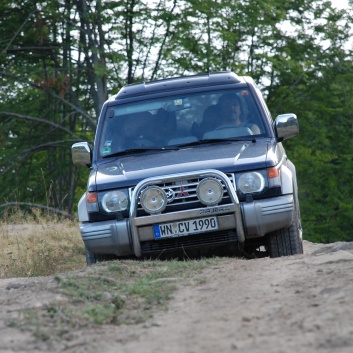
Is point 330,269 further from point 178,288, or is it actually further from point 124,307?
point 124,307

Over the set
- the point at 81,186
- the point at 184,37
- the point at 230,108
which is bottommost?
the point at 81,186

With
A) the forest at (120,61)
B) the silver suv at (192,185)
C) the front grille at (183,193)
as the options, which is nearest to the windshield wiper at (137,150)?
the silver suv at (192,185)

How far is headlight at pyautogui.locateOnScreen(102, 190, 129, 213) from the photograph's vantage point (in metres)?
8.47

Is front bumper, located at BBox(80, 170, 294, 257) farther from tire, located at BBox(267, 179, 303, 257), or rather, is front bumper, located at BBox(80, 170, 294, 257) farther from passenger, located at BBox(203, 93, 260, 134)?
passenger, located at BBox(203, 93, 260, 134)

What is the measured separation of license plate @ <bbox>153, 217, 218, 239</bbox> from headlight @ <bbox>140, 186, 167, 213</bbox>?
6.2 inches

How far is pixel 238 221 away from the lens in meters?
8.27

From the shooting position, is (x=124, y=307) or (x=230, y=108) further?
(x=230, y=108)

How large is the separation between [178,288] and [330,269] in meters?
1.04

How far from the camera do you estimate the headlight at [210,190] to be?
8242 millimetres

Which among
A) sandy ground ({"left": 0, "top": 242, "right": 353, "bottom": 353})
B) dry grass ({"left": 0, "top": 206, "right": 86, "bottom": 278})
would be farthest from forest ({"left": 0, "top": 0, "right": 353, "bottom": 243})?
sandy ground ({"left": 0, "top": 242, "right": 353, "bottom": 353})

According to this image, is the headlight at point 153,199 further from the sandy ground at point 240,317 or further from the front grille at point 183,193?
the sandy ground at point 240,317

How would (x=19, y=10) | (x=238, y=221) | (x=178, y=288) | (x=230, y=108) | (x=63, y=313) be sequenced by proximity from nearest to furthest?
(x=63, y=313) → (x=178, y=288) → (x=238, y=221) → (x=230, y=108) → (x=19, y=10)

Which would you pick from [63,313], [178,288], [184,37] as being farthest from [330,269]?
[184,37]

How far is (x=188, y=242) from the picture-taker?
8.53 meters
